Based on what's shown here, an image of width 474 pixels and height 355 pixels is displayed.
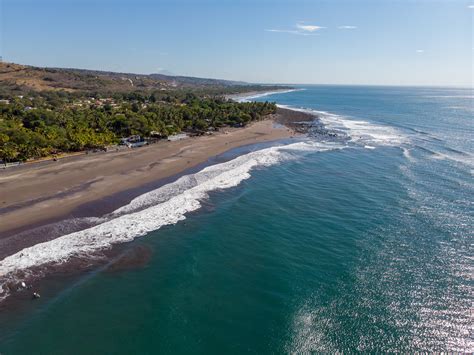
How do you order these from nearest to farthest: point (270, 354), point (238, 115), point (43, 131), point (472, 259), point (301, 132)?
point (270, 354) → point (472, 259) → point (43, 131) → point (301, 132) → point (238, 115)

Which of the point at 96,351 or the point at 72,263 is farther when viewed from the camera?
the point at 72,263

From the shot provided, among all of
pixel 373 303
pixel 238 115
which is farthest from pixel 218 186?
pixel 238 115

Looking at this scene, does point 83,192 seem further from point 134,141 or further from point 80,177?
point 134,141

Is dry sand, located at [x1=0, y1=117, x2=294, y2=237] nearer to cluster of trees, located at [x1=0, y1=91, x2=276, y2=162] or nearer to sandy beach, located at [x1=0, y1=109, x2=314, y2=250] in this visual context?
sandy beach, located at [x1=0, y1=109, x2=314, y2=250]

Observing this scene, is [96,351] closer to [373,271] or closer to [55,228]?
[55,228]

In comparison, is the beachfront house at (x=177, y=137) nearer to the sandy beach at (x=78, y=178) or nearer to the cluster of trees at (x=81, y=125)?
the cluster of trees at (x=81, y=125)

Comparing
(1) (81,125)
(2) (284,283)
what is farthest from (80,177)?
(2) (284,283)
